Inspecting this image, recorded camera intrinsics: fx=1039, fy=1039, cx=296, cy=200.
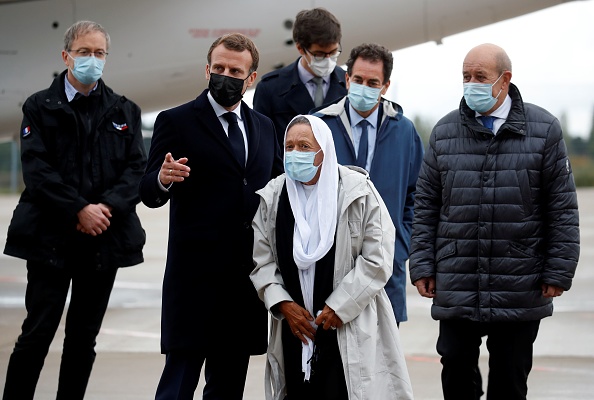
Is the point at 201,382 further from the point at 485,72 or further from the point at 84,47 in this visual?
the point at 485,72

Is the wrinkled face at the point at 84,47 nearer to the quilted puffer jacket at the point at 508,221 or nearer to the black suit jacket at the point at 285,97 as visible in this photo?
the black suit jacket at the point at 285,97

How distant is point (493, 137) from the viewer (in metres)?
4.57

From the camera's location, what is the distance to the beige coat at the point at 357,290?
3975mm

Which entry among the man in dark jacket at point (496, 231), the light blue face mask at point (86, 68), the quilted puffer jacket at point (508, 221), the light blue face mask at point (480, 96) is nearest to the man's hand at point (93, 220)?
the light blue face mask at point (86, 68)

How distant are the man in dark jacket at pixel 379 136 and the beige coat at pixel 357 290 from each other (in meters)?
0.82

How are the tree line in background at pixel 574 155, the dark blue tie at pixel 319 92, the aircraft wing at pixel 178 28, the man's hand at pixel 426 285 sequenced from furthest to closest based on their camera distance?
the tree line in background at pixel 574 155 < the aircraft wing at pixel 178 28 < the dark blue tie at pixel 319 92 < the man's hand at pixel 426 285

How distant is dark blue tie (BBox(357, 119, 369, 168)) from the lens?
16.6 ft

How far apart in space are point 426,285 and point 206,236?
107 cm

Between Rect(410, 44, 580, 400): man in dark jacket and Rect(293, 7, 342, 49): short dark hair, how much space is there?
888 mm

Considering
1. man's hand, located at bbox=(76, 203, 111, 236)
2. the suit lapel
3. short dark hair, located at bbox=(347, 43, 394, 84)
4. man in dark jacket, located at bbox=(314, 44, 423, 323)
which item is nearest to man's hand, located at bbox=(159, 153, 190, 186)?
the suit lapel

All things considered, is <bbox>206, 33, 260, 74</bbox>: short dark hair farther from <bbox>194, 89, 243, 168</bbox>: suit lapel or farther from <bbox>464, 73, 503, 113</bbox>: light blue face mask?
<bbox>464, 73, 503, 113</bbox>: light blue face mask

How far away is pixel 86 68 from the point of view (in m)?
5.09

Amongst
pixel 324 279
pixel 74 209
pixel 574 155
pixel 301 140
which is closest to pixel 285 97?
pixel 74 209

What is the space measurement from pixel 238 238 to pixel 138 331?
3.83 m
